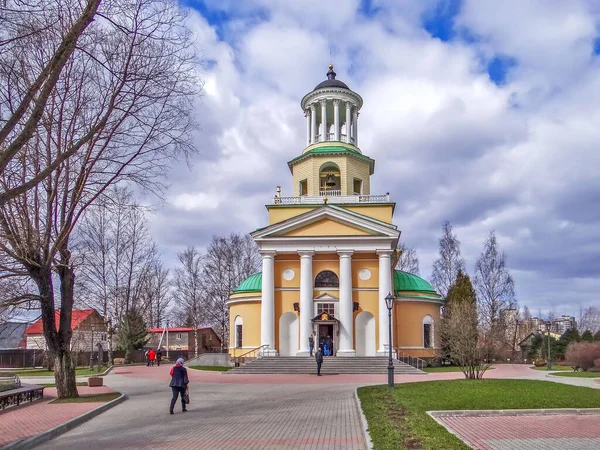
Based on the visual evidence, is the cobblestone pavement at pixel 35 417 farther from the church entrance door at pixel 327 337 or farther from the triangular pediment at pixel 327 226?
the triangular pediment at pixel 327 226

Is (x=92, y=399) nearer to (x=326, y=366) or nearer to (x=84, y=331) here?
(x=326, y=366)

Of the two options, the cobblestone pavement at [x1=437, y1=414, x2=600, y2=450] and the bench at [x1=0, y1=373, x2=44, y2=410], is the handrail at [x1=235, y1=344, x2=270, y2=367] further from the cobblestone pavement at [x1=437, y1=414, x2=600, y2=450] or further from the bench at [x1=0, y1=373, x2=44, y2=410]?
the cobblestone pavement at [x1=437, y1=414, x2=600, y2=450]

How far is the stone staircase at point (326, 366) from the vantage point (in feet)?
106

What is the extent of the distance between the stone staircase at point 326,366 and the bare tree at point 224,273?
24.3 meters

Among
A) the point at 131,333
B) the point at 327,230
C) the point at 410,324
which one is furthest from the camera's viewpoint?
the point at 131,333

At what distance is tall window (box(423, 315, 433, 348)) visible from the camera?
3934 centimetres

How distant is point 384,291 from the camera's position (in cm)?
3641

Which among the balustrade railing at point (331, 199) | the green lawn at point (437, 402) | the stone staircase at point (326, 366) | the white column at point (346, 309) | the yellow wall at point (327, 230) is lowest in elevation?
the stone staircase at point (326, 366)

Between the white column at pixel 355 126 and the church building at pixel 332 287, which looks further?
the white column at pixel 355 126

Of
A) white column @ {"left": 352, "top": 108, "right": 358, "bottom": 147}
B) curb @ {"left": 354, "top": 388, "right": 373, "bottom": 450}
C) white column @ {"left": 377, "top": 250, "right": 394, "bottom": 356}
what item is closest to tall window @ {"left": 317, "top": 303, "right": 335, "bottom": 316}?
white column @ {"left": 377, "top": 250, "right": 394, "bottom": 356}

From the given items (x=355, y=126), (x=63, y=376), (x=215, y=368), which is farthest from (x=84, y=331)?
(x=63, y=376)

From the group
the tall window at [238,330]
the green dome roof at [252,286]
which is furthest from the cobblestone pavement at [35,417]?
the green dome roof at [252,286]

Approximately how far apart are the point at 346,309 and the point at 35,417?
23.7 metres

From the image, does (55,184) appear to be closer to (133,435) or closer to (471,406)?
(133,435)
